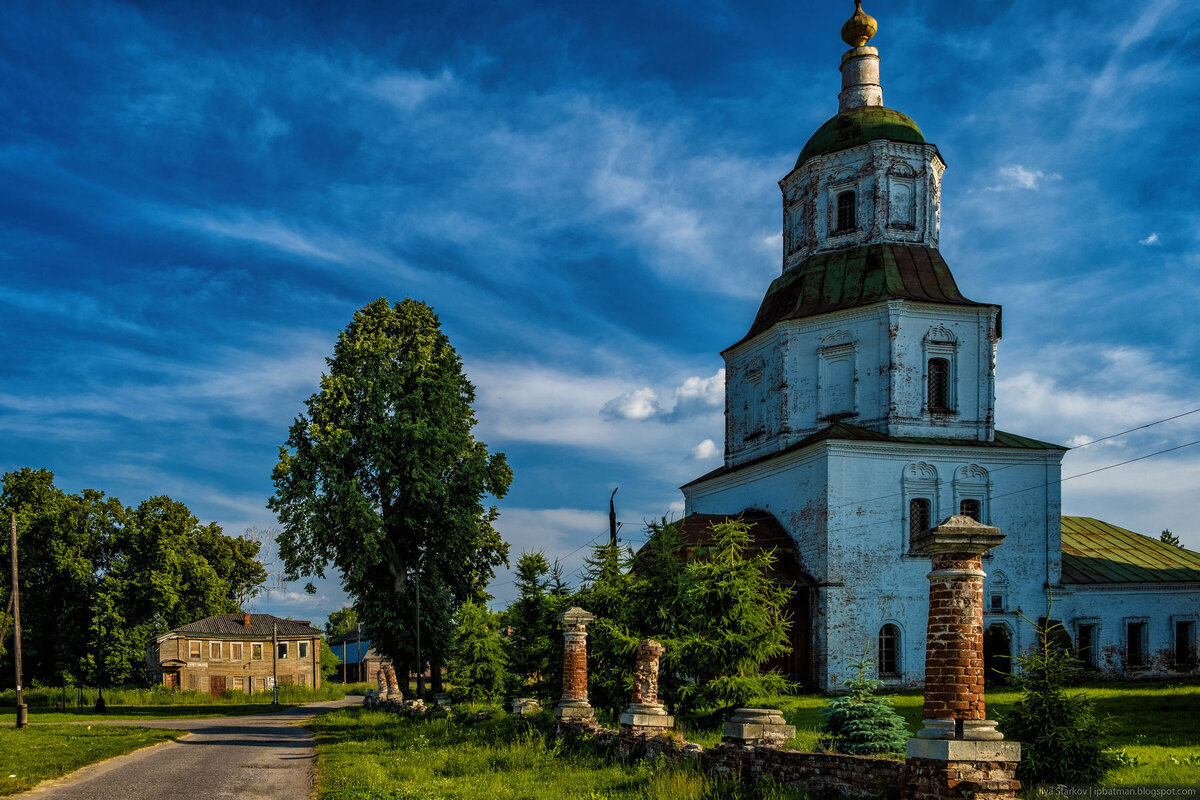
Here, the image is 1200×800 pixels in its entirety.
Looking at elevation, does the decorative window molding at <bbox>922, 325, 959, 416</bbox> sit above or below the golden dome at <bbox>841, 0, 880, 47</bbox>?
below

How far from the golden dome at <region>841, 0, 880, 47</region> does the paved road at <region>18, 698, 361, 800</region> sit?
3208cm

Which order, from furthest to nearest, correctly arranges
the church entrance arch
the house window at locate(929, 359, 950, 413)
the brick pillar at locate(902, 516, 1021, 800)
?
the house window at locate(929, 359, 950, 413)
the church entrance arch
the brick pillar at locate(902, 516, 1021, 800)

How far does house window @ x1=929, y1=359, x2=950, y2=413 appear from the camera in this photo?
2956 centimetres

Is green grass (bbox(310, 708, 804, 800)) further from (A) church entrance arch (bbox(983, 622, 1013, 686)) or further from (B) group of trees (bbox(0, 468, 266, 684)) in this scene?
(B) group of trees (bbox(0, 468, 266, 684))

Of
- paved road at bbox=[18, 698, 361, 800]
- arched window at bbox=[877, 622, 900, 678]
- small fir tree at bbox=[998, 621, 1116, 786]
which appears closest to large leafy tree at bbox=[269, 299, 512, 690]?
paved road at bbox=[18, 698, 361, 800]

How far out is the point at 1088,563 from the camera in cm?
3088

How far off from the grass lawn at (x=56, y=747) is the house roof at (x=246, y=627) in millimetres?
25063

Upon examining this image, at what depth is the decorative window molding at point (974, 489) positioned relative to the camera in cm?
2844

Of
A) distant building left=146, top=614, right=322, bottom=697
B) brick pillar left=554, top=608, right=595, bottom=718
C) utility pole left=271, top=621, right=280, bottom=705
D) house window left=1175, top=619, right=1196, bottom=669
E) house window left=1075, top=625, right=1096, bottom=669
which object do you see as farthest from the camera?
distant building left=146, top=614, right=322, bottom=697

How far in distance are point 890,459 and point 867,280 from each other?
6.53m

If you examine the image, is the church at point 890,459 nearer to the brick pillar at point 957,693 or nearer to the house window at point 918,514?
the house window at point 918,514

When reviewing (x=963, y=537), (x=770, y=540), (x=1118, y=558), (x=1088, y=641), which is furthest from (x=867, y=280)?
(x=963, y=537)

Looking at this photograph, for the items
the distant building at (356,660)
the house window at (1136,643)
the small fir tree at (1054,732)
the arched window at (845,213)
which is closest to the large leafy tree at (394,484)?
the arched window at (845,213)

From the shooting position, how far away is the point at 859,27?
34.8 metres
